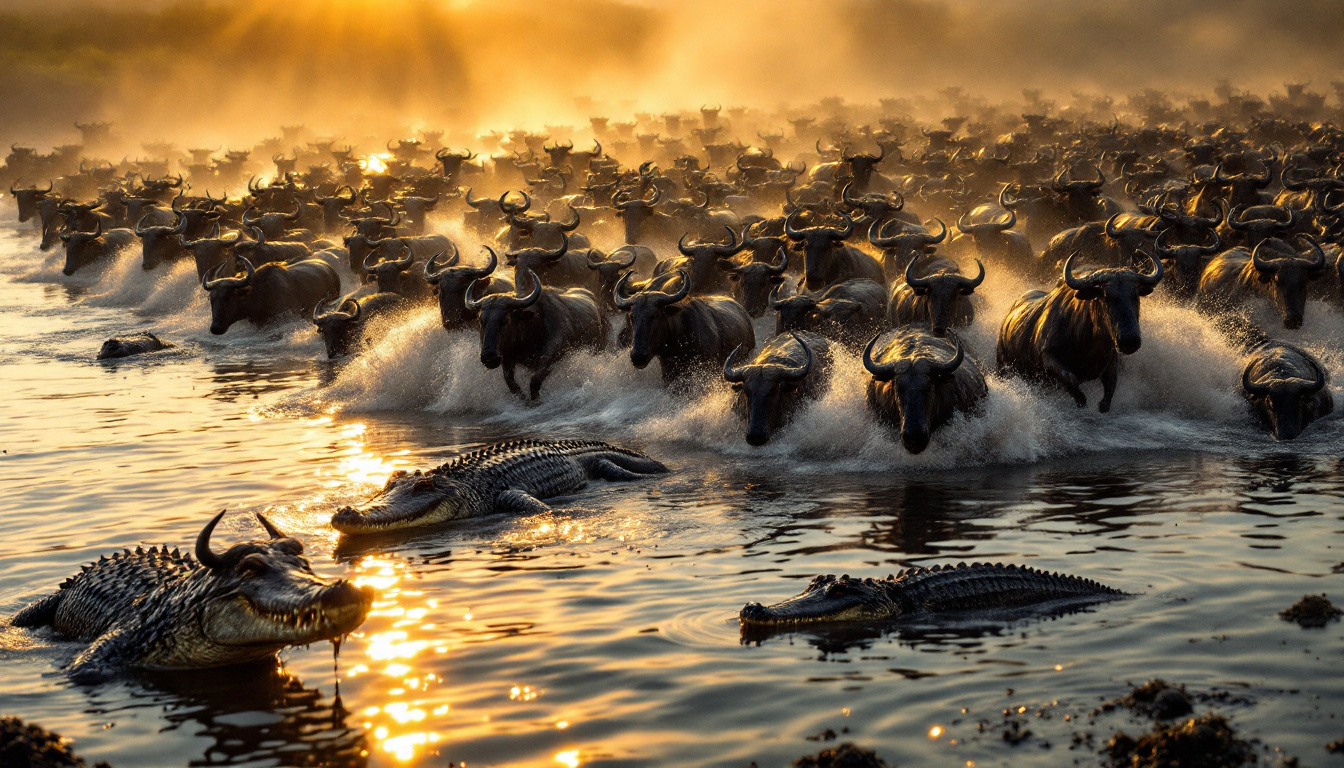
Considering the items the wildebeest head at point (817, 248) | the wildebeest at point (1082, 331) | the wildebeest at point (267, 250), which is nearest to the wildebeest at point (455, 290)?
the wildebeest head at point (817, 248)

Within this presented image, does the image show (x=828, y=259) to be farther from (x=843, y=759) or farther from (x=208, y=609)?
(x=843, y=759)

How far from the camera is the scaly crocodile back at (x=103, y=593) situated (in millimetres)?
8656

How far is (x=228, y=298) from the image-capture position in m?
27.4

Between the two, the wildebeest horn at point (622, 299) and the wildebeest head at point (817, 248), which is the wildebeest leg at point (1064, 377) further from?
the wildebeest head at point (817, 248)

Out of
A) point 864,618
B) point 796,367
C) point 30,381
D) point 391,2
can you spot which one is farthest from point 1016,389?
point 391,2

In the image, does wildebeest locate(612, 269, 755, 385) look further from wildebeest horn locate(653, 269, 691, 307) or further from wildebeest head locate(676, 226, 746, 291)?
wildebeest head locate(676, 226, 746, 291)

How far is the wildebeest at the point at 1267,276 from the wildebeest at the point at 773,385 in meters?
7.48

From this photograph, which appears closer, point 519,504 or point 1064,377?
point 519,504

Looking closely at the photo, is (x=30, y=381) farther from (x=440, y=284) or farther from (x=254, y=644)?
(x=254, y=644)

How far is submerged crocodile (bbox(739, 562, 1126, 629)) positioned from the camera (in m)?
8.56

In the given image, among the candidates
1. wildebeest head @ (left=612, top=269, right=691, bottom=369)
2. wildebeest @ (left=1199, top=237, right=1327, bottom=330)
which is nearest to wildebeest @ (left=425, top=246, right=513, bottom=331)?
wildebeest head @ (left=612, top=269, right=691, bottom=369)

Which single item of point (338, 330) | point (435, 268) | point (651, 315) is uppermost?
point (435, 268)

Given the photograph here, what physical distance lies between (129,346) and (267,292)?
420 centimetres

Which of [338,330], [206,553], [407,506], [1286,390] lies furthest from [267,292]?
[206,553]
